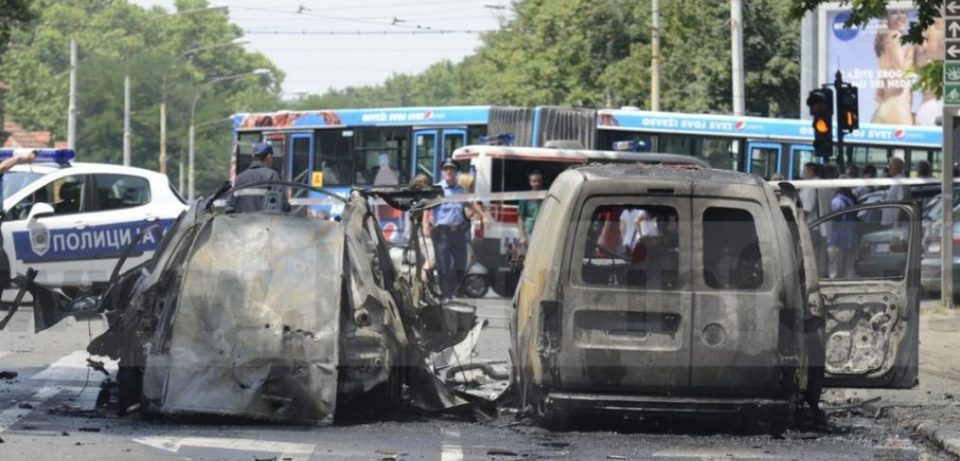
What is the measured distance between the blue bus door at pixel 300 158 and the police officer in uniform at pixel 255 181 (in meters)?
20.8

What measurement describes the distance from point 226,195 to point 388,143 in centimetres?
2254

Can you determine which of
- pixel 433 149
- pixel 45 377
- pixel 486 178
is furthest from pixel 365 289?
pixel 433 149

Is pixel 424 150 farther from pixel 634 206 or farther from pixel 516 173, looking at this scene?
pixel 634 206

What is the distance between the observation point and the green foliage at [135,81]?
79.6 meters

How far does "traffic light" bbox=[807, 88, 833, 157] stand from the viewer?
Answer: 2162cm

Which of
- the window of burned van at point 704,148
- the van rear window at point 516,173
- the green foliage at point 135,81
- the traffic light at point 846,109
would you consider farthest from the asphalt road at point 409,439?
the green foliage at point 135,81

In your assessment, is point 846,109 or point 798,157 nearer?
point 846,109

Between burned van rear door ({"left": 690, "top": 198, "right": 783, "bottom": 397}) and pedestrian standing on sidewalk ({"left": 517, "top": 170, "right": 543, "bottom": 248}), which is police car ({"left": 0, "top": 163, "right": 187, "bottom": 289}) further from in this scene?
burned van rear door ({"left": 690, "top": 198, "right": 783, "bottom": 397})

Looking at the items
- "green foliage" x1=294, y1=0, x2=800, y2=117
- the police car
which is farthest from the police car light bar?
"green foliage" x1=294, y1=0, x2=800, y2=117

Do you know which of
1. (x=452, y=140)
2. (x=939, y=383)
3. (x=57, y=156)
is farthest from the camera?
(x=452, y=140)

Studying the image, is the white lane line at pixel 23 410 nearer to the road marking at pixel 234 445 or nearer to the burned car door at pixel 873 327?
the road marking at pixel 234 445

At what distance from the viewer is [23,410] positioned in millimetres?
10617

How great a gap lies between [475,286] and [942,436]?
1424 cm

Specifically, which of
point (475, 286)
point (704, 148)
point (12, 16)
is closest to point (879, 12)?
point (475, 286)
